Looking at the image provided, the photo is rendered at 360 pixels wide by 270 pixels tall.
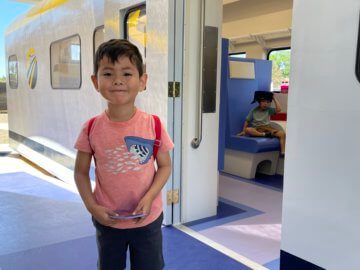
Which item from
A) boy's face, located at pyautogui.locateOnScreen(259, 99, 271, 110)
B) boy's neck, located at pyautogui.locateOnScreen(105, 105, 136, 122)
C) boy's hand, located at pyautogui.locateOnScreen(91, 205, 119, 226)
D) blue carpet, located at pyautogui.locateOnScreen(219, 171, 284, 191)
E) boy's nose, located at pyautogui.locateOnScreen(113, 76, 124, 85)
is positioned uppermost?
boy's nose, located at pyautogui.locateOnScreen(113, 76, 124, 85)

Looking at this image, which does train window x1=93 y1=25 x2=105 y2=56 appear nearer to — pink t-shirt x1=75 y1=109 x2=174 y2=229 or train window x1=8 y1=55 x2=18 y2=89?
pink t-shirt x1=75 y1=109 x2=174 y2=229

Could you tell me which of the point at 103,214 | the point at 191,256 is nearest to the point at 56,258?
the point at 191,256

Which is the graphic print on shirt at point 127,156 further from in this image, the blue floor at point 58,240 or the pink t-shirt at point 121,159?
the blue floor at point 58,240

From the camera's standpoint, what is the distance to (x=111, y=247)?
1308 mm

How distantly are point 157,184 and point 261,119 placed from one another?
11.5 feet

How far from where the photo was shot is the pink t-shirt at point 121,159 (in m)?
1.24

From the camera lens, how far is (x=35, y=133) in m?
5.39

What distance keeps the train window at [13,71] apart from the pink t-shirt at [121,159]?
223 inches

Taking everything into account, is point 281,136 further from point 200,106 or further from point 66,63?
point 66,63

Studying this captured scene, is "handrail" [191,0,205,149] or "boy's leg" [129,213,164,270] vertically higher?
"handrail" [191,0,205,149]

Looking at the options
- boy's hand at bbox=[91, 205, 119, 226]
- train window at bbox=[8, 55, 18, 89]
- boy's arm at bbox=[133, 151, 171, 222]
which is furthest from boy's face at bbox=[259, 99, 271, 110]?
train window at bbox=[8, 55, 18, 89]

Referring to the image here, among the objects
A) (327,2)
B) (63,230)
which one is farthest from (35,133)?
(327,2)

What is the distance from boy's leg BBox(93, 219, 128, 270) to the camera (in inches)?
50.8

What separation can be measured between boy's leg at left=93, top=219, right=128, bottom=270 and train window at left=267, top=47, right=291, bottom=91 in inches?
205
